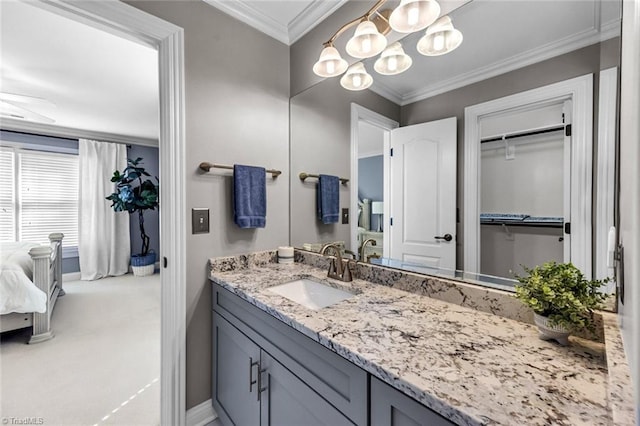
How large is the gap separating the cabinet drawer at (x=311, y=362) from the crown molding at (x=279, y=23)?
1.67 m

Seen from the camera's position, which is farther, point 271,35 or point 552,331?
point 271,35

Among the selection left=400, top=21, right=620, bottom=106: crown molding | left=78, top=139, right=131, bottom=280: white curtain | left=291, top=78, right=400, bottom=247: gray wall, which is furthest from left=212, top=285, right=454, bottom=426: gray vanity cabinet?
left=78, top=139, right=131, bottom=280: white curtain

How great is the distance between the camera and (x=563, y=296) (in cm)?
74

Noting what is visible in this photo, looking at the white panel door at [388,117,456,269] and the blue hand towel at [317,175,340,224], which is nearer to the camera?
the white panel door at [388,117,456,269]

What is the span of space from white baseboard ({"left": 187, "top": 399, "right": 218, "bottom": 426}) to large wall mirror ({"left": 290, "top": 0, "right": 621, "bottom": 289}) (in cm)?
124

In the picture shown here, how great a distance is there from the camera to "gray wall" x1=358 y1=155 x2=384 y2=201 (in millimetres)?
1509

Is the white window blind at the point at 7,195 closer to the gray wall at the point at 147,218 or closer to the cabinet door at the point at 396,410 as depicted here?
the gray wall at the point at 147,218

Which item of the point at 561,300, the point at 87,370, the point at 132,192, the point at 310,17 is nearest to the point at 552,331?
the point at 561,300

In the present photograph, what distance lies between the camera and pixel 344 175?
180 centimetres

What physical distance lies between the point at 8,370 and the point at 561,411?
330 cm

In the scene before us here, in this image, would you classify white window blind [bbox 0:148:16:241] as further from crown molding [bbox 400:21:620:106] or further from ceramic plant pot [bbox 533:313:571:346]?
ceramic plant pot [bbox 533:313:571:346]

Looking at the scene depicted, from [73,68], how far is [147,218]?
129 inches

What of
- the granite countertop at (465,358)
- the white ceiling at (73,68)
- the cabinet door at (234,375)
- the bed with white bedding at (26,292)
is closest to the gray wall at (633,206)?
the granite countertop at (465,358)

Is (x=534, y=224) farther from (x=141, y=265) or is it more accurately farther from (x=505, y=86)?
(x=141, y=265)
